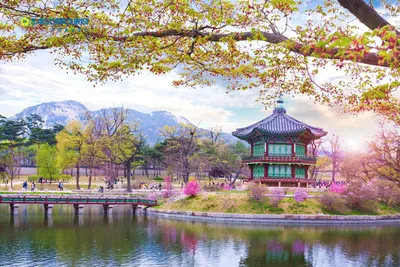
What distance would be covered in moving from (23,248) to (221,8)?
2071 centimetres

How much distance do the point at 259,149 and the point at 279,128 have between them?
11.6ft

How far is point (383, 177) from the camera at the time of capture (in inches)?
1911

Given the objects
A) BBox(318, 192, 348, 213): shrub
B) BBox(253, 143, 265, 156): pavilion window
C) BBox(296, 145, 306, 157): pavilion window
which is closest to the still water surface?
BBox(318, 192, 348, 213): shrub

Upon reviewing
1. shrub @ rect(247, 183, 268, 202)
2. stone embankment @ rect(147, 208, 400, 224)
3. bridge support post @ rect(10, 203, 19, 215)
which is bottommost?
stone embankment @ rect(147, 208, 400, 224)

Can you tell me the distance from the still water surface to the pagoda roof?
49.8ft

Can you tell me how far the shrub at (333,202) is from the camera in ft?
130

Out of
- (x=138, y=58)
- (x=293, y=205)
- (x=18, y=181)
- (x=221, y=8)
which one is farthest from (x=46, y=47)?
(x=18, y=181)

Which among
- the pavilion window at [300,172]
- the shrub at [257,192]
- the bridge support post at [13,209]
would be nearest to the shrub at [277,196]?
the shrub at [257,192]

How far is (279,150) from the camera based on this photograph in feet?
163

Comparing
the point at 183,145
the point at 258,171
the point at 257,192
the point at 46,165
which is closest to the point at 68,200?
the point at 257,192

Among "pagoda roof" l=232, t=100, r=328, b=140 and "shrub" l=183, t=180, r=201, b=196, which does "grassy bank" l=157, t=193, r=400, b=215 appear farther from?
"pagoda roof" l=232, t=100, r=328, b=140

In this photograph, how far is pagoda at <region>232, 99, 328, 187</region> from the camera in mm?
48531

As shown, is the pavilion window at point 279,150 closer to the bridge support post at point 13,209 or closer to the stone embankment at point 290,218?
the stone embankment at point 290,218
